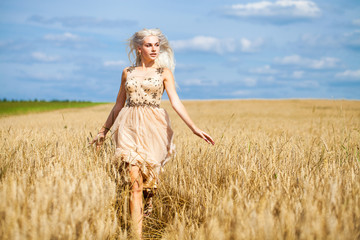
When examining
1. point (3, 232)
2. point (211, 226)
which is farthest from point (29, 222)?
point (211, 226)

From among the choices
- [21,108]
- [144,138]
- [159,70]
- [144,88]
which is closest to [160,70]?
[159,70]

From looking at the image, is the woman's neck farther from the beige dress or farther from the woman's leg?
the woman's leg

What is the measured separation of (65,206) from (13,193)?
1.17 ft

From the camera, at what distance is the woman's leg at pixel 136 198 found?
10.3 ft

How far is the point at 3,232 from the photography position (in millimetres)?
2242

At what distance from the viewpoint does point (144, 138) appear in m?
3.47

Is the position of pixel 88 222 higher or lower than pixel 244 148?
lower

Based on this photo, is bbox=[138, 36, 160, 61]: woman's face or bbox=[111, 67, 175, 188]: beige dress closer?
bbox=[111, 67, 175, 188]: beige dress

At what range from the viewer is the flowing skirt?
3.40m

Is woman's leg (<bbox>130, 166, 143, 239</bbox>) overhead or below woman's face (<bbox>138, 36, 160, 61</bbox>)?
below

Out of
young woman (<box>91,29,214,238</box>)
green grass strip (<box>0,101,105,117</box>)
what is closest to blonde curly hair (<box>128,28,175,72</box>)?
young woman (<box>91,29,214,238</box>)

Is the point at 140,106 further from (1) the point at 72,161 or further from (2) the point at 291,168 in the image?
(2) the point at 291,168

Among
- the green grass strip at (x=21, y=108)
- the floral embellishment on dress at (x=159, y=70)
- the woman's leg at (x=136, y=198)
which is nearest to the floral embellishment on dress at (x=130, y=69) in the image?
the floral embellishment on dress at (x=159, y=70)

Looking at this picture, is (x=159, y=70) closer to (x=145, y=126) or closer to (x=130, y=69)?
(x=130, y=69)
